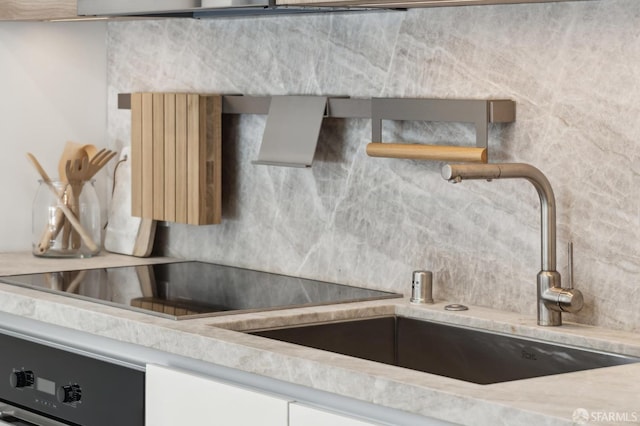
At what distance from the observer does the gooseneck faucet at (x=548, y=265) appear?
200cm

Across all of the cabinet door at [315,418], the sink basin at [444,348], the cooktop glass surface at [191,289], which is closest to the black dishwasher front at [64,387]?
the cooktop glass surface at [191,289]

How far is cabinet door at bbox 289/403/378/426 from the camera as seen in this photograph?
167 centimetres

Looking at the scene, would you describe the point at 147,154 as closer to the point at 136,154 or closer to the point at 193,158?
the point at 136,154

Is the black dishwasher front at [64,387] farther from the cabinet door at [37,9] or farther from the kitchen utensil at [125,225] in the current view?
the cabinet door at [37,9]

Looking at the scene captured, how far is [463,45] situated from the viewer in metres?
2.24

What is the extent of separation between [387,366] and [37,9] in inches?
63.1

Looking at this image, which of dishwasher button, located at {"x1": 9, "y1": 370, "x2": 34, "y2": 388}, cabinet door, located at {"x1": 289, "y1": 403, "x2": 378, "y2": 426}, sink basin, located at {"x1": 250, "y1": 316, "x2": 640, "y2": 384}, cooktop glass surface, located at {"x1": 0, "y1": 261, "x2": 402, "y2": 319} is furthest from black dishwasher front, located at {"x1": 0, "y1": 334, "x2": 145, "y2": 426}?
cabinet door, located at {"x1": 289, "y1": 403, "x2": 378, "y2": 426}

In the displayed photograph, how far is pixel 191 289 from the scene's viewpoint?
2.54 meters

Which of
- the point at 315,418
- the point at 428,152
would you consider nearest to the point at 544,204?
the point at 428,152

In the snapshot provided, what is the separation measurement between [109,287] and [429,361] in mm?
746

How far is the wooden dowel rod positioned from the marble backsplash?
0.08 m

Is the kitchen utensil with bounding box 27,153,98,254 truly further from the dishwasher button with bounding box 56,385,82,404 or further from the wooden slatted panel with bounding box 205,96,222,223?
the dishwasher button with bounding box 56,385,82,404

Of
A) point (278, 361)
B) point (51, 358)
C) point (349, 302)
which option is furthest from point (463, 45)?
point (51, 358)

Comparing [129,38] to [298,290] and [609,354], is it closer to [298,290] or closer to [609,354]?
[298,290]
